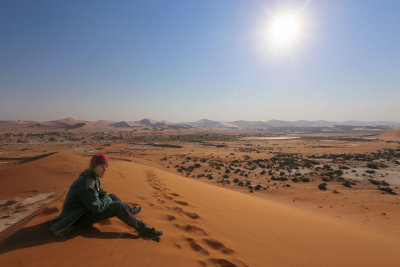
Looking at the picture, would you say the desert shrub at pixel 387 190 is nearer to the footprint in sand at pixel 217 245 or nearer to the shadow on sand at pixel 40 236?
the footprint in sand at pixel 217 245

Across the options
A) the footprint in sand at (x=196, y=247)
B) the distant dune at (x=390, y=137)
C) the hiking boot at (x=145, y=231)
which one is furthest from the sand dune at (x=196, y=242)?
the distant dune at (x=390, y=137)

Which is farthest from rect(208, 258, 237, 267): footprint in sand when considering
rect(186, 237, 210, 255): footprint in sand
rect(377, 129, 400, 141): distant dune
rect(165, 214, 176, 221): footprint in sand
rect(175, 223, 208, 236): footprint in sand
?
rect(377, 129, 400, 141): distant dune

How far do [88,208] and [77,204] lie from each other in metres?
0.23

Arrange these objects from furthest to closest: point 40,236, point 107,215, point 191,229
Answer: point 191,229 < point 107,215 < point 40,236

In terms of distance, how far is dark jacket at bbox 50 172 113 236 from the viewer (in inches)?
106

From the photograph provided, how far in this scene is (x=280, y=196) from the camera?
10.9 m

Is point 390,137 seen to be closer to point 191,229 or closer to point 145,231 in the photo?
point 191,229

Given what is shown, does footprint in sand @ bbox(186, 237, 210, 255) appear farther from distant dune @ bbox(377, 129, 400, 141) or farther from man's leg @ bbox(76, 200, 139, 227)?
distant dune @ bbox(377, 129, 400, 141)

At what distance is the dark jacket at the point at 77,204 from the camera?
106 inches

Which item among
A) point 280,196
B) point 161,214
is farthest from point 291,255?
point 280,196

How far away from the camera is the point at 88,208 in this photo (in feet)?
8.88

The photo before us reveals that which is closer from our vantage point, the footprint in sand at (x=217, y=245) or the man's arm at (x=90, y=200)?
the man's arm at (x=90, y=200)

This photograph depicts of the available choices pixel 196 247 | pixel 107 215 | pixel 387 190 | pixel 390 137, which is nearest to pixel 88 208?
pixel 107 215

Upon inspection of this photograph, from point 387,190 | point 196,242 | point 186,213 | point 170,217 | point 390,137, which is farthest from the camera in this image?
point 390,137
